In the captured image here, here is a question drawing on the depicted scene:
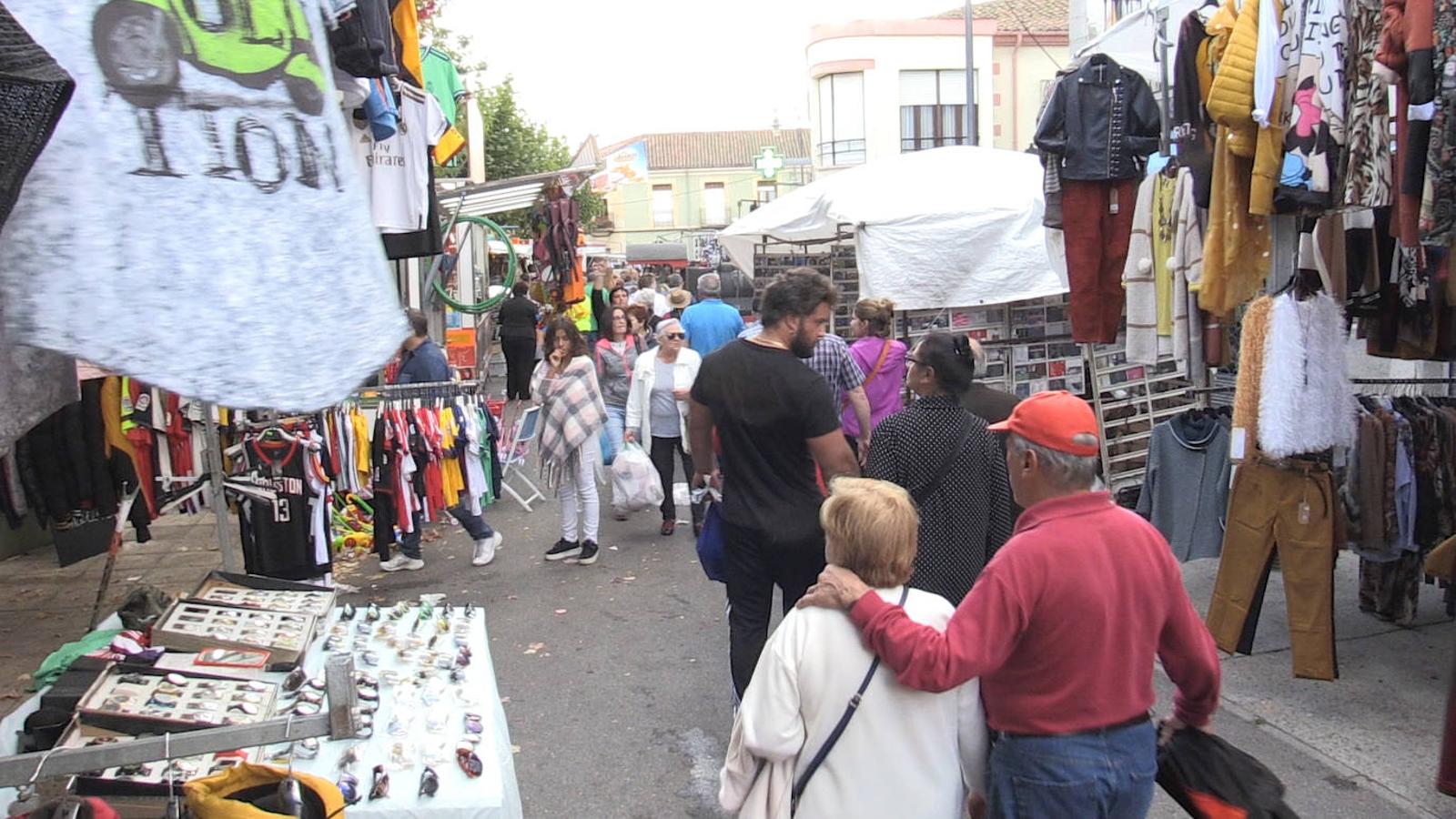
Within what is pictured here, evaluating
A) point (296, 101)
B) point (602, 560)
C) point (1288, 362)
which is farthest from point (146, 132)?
point (602, 560)

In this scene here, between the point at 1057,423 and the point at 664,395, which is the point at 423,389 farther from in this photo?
the point at 1057,423

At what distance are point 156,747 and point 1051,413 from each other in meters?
1.98

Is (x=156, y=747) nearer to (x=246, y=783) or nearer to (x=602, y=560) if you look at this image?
(x=246, y=783)

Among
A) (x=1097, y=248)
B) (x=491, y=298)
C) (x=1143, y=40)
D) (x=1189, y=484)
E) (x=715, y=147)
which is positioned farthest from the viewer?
(x=715, y=147)

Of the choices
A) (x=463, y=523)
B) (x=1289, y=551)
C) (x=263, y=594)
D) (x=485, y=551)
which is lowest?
(x=485, y=551)

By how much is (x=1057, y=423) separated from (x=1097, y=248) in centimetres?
375

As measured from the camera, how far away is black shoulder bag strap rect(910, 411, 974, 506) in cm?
418

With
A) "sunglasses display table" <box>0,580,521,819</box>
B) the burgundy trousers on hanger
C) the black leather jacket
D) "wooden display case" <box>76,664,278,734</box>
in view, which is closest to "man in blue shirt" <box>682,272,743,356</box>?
the burgundy trousers on hanger

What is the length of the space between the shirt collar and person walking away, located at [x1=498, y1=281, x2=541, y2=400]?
45.9ft

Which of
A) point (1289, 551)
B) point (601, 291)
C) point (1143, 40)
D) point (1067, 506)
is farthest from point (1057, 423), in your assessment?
point (601, 291)

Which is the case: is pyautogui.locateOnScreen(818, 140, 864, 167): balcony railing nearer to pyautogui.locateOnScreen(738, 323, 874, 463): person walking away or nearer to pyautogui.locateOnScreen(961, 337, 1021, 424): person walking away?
pyautogui.locateOnScreen(738, 323, 874, 463): person walking away

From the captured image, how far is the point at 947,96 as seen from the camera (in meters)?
38.0

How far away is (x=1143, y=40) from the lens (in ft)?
21.4

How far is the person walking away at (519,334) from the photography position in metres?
16.0
